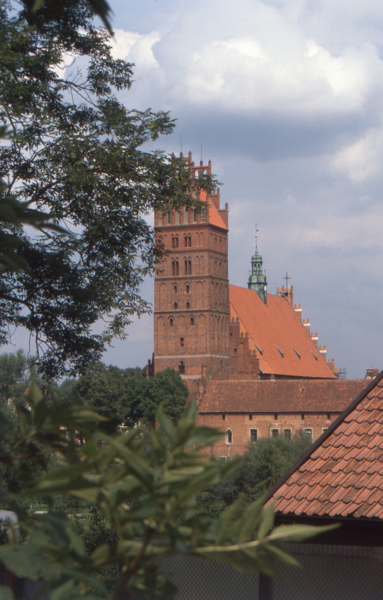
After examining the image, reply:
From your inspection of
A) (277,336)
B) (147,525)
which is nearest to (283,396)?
(277,336)

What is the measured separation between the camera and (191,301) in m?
70.9

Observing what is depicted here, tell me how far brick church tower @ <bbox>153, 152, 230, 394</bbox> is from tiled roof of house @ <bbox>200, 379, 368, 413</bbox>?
5.68m

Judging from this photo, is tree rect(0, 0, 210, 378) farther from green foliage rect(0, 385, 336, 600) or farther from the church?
the church

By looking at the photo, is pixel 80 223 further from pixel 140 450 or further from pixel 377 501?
pixel 140 450

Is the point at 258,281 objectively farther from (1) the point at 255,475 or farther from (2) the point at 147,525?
(2) the point at 147,525

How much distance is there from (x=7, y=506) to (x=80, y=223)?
996 centimetres

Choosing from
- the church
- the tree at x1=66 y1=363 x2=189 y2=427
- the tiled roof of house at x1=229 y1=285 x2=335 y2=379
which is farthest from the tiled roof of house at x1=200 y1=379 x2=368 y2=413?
the tiled roof of house at x1=229 y1=285 x2=335 y2=379

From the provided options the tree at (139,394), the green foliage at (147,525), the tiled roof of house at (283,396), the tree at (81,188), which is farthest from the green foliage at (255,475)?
the green foliage at (147,525)

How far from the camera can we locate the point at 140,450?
40.7 inches

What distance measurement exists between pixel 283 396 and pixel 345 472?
5699cm

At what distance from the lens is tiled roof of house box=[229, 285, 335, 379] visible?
73375 millimetres

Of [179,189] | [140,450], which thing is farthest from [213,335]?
[140,450]

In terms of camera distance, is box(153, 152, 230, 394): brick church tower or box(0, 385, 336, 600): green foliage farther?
box(153, 152, 230, 394): brick church tower

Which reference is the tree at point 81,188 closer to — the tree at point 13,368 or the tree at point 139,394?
the tree at point 139,394
